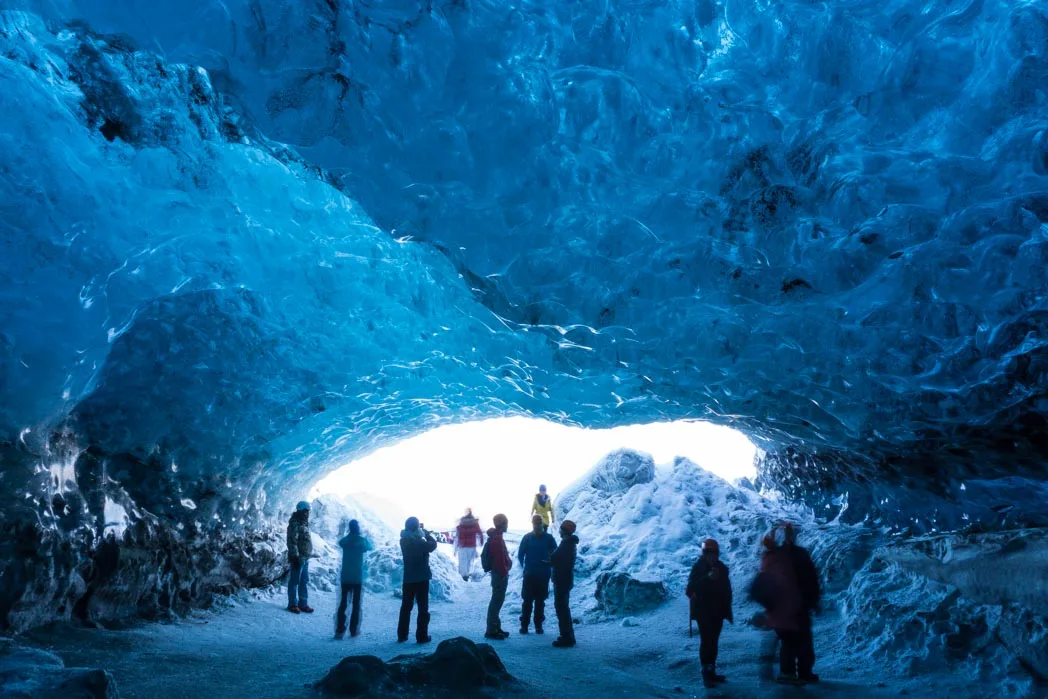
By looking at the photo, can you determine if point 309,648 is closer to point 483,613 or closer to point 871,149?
point 483,613

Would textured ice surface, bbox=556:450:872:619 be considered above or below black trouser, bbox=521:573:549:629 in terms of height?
above

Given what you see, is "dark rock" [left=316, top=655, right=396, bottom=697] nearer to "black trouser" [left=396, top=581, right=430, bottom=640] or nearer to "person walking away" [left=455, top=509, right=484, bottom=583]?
"black trouser" [left=396, top=581, right=430, bottom=640]

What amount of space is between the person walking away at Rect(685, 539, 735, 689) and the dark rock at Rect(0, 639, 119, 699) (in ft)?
15.3

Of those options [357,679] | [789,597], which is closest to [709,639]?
[789,597]

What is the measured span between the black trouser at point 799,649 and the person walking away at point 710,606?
515mm

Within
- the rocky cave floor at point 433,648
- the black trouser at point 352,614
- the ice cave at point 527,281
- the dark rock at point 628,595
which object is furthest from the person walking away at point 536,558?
the dark rock at point 628,595

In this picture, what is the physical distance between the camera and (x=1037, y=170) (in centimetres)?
477

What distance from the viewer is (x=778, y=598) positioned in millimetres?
5430

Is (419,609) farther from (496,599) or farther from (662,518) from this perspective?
(662,518)

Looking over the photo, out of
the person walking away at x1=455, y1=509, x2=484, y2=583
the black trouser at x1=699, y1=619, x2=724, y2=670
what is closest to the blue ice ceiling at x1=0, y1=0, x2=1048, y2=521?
the black trouser at x1=699, y1=619, x2=724, y2=670

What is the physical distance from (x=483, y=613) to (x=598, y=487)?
7.03 metres

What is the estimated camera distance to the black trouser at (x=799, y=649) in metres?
5.51

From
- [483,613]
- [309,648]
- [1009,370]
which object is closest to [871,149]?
[1009,370]

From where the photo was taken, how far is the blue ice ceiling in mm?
4637
